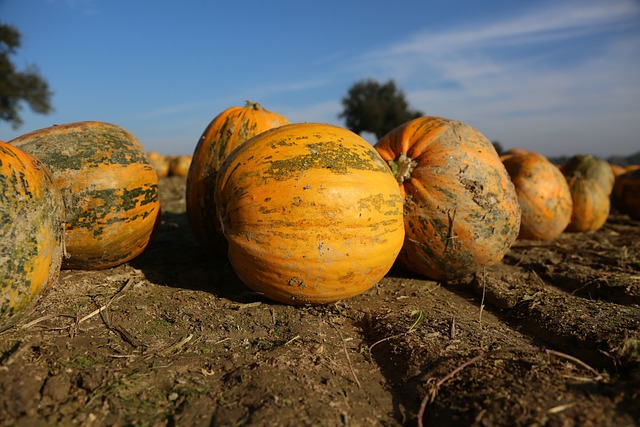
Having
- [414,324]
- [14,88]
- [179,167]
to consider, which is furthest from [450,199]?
[14,88]

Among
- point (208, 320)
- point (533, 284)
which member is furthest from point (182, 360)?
point (533, 284)

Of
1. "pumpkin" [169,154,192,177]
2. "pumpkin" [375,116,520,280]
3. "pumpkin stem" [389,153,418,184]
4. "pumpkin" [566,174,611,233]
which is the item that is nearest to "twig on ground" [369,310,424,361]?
"pumpkin" [375,116,520,280]

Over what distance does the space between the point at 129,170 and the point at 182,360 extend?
1.88 meters

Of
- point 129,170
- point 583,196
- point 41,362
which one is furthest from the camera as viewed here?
point 583,196

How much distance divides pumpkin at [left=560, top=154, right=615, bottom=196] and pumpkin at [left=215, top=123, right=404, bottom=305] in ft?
18.3

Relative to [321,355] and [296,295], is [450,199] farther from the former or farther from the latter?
[321,355]

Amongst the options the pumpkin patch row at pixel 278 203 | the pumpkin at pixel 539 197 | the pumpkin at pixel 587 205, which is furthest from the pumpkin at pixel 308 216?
the pumpkin at pixel 587 205

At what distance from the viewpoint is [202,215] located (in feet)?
13.7

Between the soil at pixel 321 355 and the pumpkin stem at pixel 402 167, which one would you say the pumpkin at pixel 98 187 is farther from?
the pumpkin stem at pixel 402 167

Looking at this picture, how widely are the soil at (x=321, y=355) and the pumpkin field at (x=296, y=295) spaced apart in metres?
0.01

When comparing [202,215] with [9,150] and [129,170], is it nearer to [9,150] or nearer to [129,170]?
[129,170]

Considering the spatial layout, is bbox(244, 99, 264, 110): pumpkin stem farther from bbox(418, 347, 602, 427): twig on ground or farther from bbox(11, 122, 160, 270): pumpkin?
bbox(418, 347, 602, 427): twig on ground

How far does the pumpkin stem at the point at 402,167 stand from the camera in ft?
12.3

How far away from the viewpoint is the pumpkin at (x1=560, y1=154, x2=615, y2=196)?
24.1 ft
